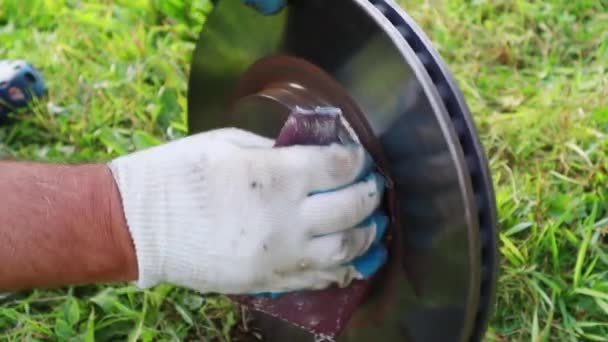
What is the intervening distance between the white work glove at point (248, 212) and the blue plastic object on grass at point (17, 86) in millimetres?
1125

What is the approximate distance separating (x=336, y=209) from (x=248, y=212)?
0.12 m

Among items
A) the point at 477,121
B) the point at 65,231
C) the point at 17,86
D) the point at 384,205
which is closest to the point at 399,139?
the point at 384,205

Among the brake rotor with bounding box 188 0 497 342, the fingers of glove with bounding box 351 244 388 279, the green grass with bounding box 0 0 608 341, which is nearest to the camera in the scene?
the brake rotor with bounding box 188 0 497 342

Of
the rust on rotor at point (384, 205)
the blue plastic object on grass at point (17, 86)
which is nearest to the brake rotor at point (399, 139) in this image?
the rust on rotor at point (384, 205)

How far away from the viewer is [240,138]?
4.08 ft

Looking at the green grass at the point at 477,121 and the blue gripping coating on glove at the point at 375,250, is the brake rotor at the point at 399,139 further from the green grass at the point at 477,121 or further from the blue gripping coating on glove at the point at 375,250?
the green grass at the point at 477,121

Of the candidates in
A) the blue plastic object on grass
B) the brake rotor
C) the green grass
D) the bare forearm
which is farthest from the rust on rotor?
the blue plastic object on grass

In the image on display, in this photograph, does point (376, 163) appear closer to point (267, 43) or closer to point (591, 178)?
point (267, 43)

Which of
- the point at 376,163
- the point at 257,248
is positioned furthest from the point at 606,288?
the point at 257,248

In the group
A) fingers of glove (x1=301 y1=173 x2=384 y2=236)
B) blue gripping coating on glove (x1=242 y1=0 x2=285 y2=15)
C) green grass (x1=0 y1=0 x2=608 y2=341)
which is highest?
blue gripping coating on glove (x1=242 y1=0 x2=285 y2=15)

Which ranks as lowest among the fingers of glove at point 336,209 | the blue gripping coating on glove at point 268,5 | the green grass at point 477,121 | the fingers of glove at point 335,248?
the green grass at point 477,121

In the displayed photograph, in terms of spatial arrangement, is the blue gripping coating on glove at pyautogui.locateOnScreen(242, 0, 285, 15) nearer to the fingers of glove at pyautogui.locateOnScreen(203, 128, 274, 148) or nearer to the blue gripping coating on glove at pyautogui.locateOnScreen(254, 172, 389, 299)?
the fingers of glove at pyautogui.locateOnScreen(203, 128, 274, 148)

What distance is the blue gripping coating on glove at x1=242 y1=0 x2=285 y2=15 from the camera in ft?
4.21

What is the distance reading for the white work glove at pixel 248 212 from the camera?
1.12 meters
